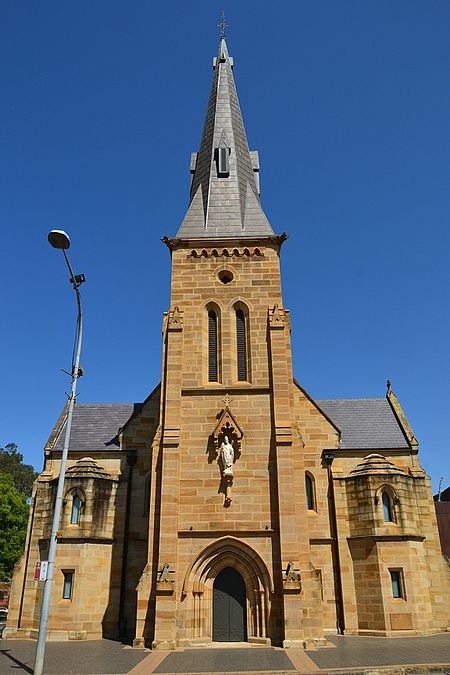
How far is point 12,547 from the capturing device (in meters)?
39.2

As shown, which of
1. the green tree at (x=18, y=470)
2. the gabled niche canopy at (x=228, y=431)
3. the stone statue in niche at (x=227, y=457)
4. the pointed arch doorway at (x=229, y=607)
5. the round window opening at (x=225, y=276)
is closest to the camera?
the pointed arch doorway at (x=229, y=607)

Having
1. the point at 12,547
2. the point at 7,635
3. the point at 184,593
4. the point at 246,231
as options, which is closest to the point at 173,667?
the point at 184,593

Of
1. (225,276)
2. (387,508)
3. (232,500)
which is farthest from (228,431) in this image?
(387,508)

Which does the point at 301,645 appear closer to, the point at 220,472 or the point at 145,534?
the point at 220,472

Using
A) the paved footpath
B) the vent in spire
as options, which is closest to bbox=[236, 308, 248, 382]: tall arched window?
the vent in spire

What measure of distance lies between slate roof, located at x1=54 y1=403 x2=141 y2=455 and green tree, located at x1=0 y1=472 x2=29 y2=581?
15678 mm

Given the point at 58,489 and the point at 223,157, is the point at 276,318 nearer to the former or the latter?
the point at 223,157

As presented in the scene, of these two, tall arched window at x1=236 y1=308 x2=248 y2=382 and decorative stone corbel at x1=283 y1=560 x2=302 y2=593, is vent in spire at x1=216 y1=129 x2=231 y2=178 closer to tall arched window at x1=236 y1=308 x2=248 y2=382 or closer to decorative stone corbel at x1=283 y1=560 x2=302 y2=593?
tall arched window at x1=236 y1=308 x2=248 y2=382

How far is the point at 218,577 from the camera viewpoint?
19.7 meters

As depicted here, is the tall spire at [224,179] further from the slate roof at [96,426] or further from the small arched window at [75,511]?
the small arched window at [75,511]

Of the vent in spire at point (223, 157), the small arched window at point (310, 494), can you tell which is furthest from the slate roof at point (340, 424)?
the vent in spire at point (223, 157)

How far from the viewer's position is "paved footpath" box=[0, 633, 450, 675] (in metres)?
13.8

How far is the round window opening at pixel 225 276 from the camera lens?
2436cm

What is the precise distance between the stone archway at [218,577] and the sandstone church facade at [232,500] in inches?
2.1
